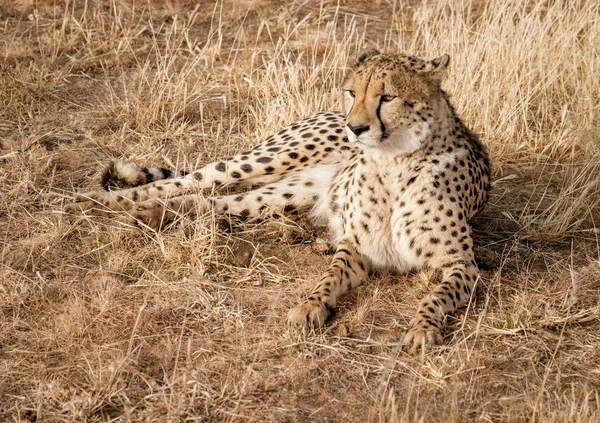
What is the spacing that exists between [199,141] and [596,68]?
2215mm

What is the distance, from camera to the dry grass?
2648 millimetres

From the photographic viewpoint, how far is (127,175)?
402 cm

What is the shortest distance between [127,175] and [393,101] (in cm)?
146

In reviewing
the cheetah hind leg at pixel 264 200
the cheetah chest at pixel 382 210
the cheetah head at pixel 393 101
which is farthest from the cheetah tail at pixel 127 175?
the cheetah head at pixel 393 101

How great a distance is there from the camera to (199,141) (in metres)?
4.63

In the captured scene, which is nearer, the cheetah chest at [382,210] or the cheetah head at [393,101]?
the cheetah head at [393,101]

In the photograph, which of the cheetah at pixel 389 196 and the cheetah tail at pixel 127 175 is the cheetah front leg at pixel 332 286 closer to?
the cheetah at pixel 389 196

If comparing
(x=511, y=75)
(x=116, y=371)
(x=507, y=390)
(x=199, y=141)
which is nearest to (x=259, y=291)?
(x=116, y=371)

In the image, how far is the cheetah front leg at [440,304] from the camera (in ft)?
9.53

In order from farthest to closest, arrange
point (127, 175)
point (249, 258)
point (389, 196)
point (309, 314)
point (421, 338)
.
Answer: point (127, 175)
point (249, 258)
point (389, 196)
point (309, 314)
point (421, 338)

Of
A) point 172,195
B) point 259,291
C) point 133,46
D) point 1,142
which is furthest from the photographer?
point 133,46

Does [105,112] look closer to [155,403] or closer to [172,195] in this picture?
[172,195]

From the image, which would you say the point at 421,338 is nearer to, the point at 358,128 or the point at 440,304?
the point at 440,304

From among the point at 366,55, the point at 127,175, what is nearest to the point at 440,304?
the point at 366,55
